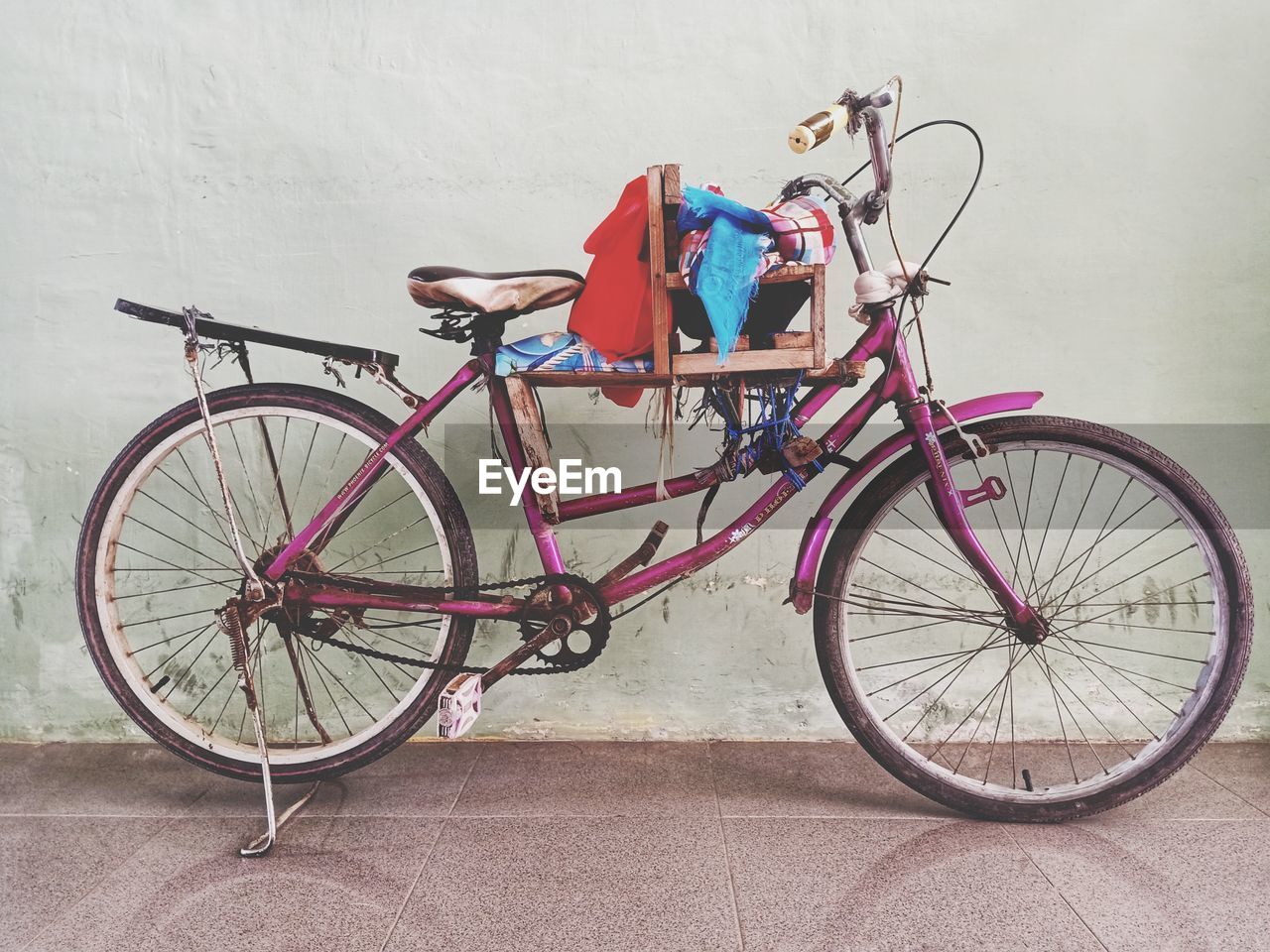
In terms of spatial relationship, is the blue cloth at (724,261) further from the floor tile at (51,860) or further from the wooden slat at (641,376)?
the floor tile at (51,860)

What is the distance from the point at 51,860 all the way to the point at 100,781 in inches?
14.0

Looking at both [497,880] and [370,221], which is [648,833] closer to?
[497,880]

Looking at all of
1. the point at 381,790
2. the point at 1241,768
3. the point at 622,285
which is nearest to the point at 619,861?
the point at 381,790

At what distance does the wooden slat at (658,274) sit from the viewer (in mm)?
1420

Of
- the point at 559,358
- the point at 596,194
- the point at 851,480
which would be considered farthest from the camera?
the point at 596,194

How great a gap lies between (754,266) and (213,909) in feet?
4.69

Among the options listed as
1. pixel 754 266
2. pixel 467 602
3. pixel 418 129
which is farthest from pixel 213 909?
pixel 418 129

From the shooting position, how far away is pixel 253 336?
1.63 metres

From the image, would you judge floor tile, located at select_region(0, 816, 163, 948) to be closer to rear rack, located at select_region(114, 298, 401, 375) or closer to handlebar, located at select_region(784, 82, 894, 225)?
rear rack, located at select_region(114, 298, 401, 375)

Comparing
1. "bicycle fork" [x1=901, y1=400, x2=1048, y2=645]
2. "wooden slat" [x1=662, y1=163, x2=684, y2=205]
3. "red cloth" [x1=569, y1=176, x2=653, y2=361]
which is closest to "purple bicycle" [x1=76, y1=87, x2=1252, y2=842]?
"bicycle fork" [x1=901, y1=400, x2=1048, y2=645]

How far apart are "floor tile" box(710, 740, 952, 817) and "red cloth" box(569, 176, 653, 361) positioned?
0.98 metres

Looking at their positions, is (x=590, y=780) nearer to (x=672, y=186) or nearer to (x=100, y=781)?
(x=100, y=781)

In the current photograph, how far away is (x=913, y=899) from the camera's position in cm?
141

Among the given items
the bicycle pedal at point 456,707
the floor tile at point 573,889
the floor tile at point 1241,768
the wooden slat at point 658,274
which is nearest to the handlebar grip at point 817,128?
the wooden slat at point 658,274
